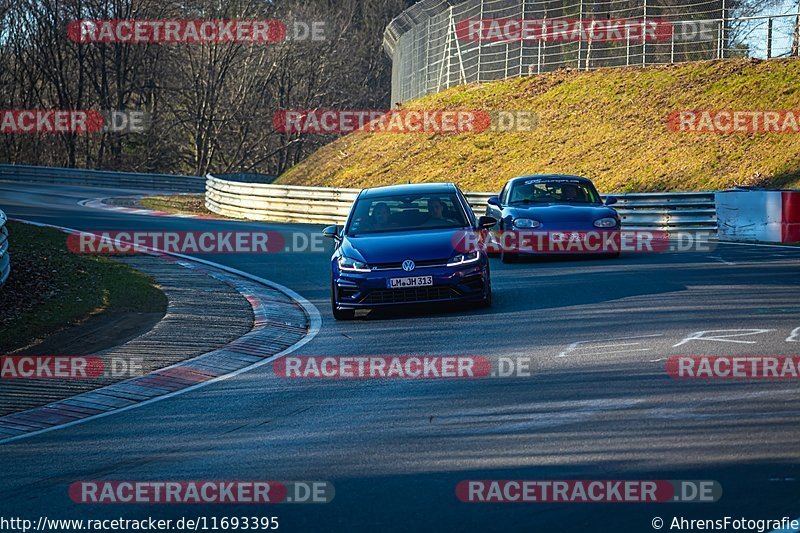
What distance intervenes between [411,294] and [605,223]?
21.0 ft

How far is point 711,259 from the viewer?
1872 cm

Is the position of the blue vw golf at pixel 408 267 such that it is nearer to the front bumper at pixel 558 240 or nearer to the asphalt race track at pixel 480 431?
the asphalt race track at pixel 480 431

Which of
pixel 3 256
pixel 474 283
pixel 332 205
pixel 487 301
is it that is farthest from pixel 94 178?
pixel 474 283

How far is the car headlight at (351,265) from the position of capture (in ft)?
43.8

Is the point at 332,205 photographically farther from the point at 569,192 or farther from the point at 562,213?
the point at 562,213

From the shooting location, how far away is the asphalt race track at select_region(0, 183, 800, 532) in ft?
19.2

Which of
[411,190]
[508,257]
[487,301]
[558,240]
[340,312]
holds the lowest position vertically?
[340,312]

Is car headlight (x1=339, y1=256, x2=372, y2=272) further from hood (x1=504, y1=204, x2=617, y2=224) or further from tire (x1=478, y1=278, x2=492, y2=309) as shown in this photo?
→ hood (x1=504, y1=204, x2=617, y2=224)

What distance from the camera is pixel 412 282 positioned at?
13203mm

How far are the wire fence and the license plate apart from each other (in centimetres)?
2508

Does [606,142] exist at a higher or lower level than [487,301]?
higher

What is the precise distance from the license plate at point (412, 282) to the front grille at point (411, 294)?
52 mm

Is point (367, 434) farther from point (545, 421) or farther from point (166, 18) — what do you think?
point (166, 18)

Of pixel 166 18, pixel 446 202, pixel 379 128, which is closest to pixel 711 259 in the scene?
pixel 446 202
